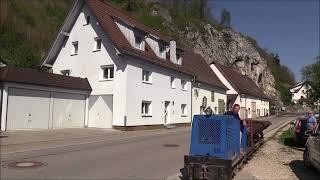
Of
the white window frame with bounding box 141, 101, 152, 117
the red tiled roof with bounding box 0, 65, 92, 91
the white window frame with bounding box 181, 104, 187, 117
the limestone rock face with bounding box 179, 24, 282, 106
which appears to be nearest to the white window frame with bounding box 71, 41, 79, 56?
the red tiled roof with bounding box 0, 65, 92, 91

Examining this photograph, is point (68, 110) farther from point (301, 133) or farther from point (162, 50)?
point (301, 133)

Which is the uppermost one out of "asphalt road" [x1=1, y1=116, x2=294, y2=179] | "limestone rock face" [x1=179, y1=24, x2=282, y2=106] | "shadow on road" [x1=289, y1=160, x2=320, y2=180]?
"limestone rock face" [x1=179, y1=24, x2=282, y2=106]

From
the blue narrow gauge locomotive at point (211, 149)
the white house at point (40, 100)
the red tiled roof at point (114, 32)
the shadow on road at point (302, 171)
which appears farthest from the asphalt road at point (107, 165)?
the red tiled roof at point (114, 32)

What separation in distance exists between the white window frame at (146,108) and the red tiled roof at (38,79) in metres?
4.01

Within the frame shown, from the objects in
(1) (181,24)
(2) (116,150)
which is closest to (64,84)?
(2) (116,150)

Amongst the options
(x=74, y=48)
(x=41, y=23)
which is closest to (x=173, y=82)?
(x=74, y=48)

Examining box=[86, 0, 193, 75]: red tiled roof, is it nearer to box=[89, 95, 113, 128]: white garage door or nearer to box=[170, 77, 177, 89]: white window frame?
box=[170, 77, 177, 89]: white window frame

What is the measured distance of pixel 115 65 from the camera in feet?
91.3

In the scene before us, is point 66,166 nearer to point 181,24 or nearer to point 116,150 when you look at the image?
point 116,150

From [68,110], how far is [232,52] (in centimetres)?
4990

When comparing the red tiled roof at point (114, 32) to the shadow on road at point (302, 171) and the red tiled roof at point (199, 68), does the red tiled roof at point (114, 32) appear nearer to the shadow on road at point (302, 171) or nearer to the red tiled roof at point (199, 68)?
the red tiled roof at point (199, 68)

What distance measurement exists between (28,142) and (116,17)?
14.6 meters

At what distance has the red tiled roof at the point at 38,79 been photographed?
73.5ft

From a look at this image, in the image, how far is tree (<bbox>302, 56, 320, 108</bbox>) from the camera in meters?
24.6
